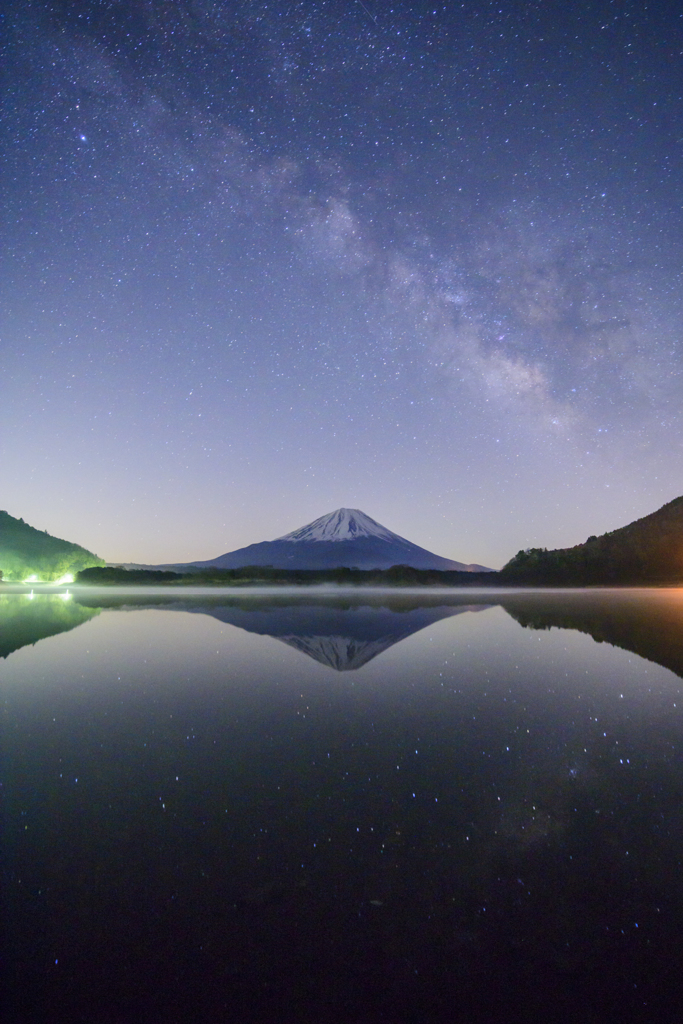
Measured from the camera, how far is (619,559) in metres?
76.5

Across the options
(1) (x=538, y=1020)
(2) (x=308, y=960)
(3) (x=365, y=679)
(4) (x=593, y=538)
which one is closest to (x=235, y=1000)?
(2) (x=308, y=960)

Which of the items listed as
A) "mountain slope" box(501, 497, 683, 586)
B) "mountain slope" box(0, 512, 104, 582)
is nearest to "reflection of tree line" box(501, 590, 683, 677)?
"mountain slope" box(501, 497, 683, 586)

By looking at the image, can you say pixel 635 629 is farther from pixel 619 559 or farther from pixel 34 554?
pixel 34 554

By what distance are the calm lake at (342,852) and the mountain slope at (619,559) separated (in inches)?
2968

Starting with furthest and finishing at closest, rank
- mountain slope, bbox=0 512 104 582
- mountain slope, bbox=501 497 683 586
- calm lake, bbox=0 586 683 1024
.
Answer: mountain slope, bbox=0 512 104 582 < mountain slope, bbox=501 497 683 586 < calm lake, bbox=0 586 683 1024

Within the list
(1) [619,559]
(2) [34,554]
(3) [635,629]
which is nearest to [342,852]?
(3) [635,629]

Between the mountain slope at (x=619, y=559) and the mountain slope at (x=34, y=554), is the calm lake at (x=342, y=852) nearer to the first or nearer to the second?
the mountain slope at (x=619, y=559)

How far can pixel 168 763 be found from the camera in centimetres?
544

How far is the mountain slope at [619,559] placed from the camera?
73438 millimetres

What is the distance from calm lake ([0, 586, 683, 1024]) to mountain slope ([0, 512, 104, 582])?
5249 inches

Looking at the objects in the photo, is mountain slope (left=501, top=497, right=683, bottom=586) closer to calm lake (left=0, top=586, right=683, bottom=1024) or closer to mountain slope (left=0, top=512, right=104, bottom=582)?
calm lake (left=0, top=586, right=683, bottom=1024)

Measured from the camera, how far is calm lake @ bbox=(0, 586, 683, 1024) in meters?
2.51

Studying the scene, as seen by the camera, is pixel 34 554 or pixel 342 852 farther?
pixel 34 554

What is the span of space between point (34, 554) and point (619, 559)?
6726 inches
